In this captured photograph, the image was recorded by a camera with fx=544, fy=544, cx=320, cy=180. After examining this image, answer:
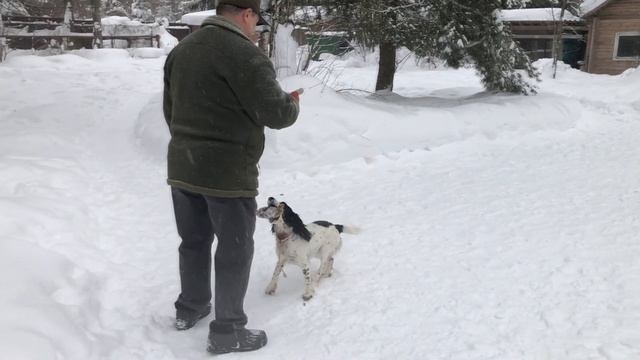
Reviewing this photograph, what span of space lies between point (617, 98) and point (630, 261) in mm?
10280

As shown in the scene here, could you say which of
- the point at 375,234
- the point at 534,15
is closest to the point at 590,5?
the point at 534,15

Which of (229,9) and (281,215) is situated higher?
(229,9)

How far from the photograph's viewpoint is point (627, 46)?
69.4 ft

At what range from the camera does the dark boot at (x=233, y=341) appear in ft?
10.1

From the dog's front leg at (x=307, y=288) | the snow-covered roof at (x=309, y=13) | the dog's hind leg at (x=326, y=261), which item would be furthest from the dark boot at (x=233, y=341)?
the snow-covered roof at (x=309, y=13)

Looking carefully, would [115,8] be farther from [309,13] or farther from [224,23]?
[224,23]

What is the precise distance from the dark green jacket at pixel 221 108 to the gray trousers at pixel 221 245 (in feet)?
0.40

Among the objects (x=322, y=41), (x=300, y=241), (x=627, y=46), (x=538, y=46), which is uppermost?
(x=538, y=46)

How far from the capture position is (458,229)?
505 centimetres

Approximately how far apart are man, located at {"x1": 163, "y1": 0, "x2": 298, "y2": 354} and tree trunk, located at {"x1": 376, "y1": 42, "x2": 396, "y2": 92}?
9.37m

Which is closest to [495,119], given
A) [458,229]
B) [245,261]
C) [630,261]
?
[458,229]

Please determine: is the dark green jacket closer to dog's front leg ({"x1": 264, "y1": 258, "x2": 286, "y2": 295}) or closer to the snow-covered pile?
dog's front leg ({"x1": 264, "y1": 258, "x2": 286, "y2": 295})

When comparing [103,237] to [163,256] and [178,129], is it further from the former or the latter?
[178,129]

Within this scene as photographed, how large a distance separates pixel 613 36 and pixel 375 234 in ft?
67.0
